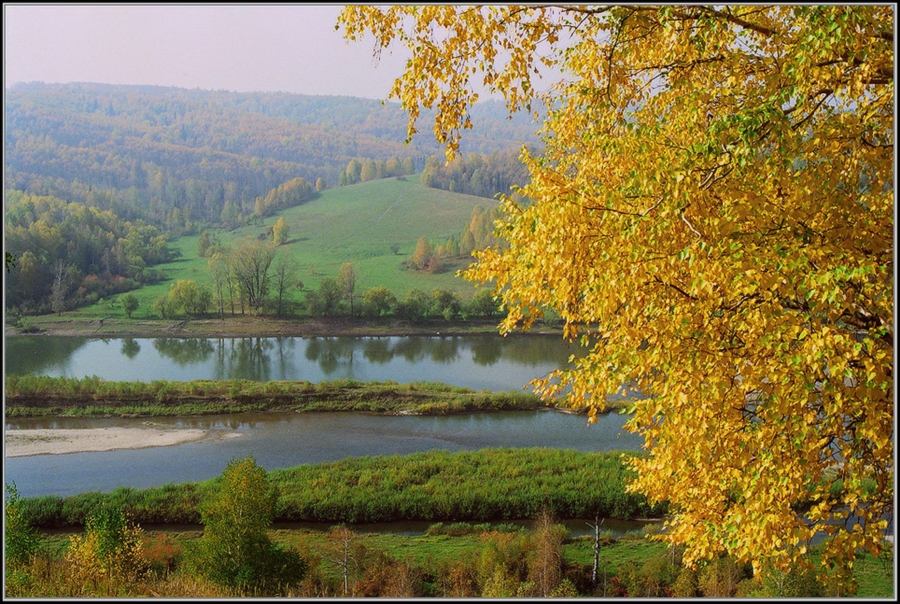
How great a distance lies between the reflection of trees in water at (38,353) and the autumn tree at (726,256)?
954 inches

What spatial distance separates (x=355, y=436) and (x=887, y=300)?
16882 millimetres

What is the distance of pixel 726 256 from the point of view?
3.05 m

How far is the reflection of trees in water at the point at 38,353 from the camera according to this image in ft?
78.3

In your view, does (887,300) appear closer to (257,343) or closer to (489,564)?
(489,564)

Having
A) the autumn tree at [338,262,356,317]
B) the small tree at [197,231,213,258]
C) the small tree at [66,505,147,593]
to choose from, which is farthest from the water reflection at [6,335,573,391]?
the small tree at [66,505,147,593]

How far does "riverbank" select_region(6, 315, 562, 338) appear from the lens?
88.6ft

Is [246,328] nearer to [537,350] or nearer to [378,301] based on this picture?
[378,301]

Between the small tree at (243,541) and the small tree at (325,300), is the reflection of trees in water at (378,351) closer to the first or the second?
the small tree at (325,300)

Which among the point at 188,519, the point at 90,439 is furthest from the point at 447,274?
the point at 188,519

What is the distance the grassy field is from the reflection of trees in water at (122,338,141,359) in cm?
204

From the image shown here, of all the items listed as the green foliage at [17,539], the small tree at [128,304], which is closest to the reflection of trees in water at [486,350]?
the small tree at [128,304]

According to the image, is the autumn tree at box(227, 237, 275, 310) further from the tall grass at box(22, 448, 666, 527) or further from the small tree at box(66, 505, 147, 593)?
the small tree at box(66, 505, 147, 593)

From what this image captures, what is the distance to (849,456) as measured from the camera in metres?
3.65

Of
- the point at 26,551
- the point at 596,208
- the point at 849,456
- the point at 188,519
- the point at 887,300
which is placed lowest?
the point at 188,519
